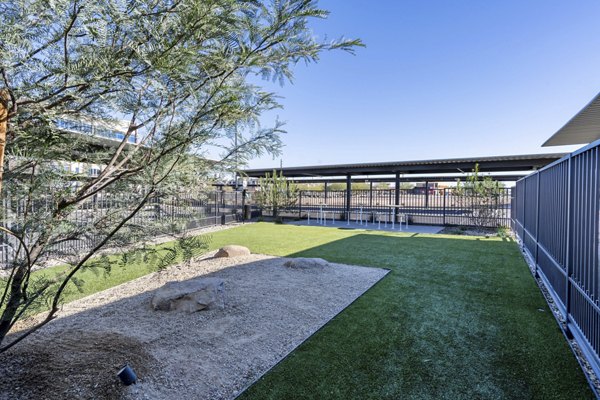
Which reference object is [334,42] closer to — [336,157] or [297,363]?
[297,363]

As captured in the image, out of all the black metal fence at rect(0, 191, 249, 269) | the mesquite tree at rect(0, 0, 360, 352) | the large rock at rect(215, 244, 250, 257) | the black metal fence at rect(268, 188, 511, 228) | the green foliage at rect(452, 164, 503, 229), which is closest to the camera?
the mesquite tree at rect(0, 0, 360, 352)

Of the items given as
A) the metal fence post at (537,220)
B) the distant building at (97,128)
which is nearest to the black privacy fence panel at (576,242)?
the metal fence post at (537,220)

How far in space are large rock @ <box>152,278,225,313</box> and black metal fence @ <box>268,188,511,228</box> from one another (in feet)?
34.2

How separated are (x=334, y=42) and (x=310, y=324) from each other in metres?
2.86

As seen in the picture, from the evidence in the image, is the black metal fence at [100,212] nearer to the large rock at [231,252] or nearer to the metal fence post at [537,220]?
the large rock at [231,252]

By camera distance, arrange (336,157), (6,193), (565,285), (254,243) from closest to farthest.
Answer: (6,193) < (565,285) < (254,243) < (336,157)

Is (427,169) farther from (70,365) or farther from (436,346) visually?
(70,365)

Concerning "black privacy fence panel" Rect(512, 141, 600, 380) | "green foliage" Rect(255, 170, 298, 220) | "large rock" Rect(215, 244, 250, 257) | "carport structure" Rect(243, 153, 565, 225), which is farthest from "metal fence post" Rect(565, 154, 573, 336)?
"green foliage" Rect(255, 170, 298, 220)

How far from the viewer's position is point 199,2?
1.30 meters

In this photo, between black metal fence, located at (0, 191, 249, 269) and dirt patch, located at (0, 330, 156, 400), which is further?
dirt patch, located at (0, 330, 156, 400)

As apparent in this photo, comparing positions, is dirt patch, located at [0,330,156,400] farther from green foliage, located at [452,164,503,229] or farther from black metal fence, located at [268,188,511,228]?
green foliage, located at [452,164,503,229]

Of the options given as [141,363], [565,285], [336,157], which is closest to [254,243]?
[141,363]

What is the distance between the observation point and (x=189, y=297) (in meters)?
3.64

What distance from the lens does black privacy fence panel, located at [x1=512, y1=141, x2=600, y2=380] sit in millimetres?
2305
